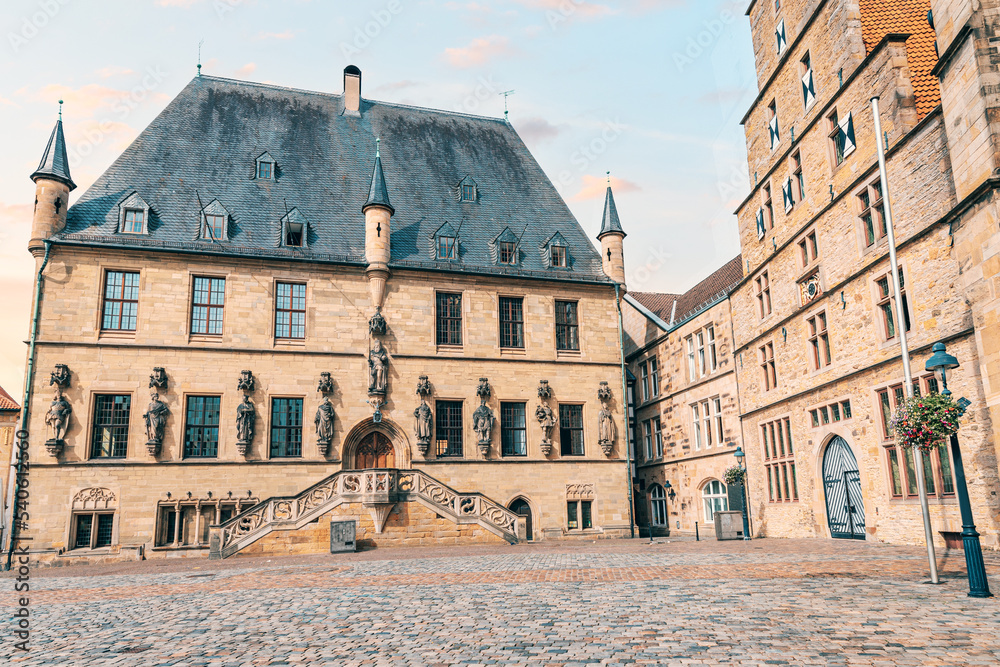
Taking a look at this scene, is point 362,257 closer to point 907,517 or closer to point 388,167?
point 388,167

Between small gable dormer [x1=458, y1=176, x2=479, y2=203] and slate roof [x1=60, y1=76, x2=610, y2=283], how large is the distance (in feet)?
0.75

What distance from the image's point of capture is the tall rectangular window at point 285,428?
25.4 metres

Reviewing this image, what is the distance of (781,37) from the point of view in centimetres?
2366

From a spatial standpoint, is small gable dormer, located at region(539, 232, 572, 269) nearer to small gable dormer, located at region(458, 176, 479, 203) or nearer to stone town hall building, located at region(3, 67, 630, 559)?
stone town hall building, located at region(3, 67, 630, 559)

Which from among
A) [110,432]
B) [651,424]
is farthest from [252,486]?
[651,424]

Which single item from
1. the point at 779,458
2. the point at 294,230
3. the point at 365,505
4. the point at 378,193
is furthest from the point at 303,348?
the point at 779,458

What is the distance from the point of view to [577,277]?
29.9m

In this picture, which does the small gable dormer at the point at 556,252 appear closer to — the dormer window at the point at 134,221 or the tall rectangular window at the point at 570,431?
the tall rectangular window at the point at 570,431

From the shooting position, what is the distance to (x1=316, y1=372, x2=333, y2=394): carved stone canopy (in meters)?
25.6

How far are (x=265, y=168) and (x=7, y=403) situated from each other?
27914 millimetres

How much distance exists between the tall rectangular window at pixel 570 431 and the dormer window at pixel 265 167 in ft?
47.9

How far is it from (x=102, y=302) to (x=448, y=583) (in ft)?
60.7

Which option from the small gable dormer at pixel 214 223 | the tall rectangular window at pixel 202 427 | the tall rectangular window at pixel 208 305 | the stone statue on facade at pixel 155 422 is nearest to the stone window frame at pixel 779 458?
the tall rectangular window at pixel 202 427

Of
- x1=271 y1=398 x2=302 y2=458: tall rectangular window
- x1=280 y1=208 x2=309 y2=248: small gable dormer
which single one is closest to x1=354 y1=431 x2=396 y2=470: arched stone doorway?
x1=271 y1=398 x2=302 y2=458: tall rectangular window
